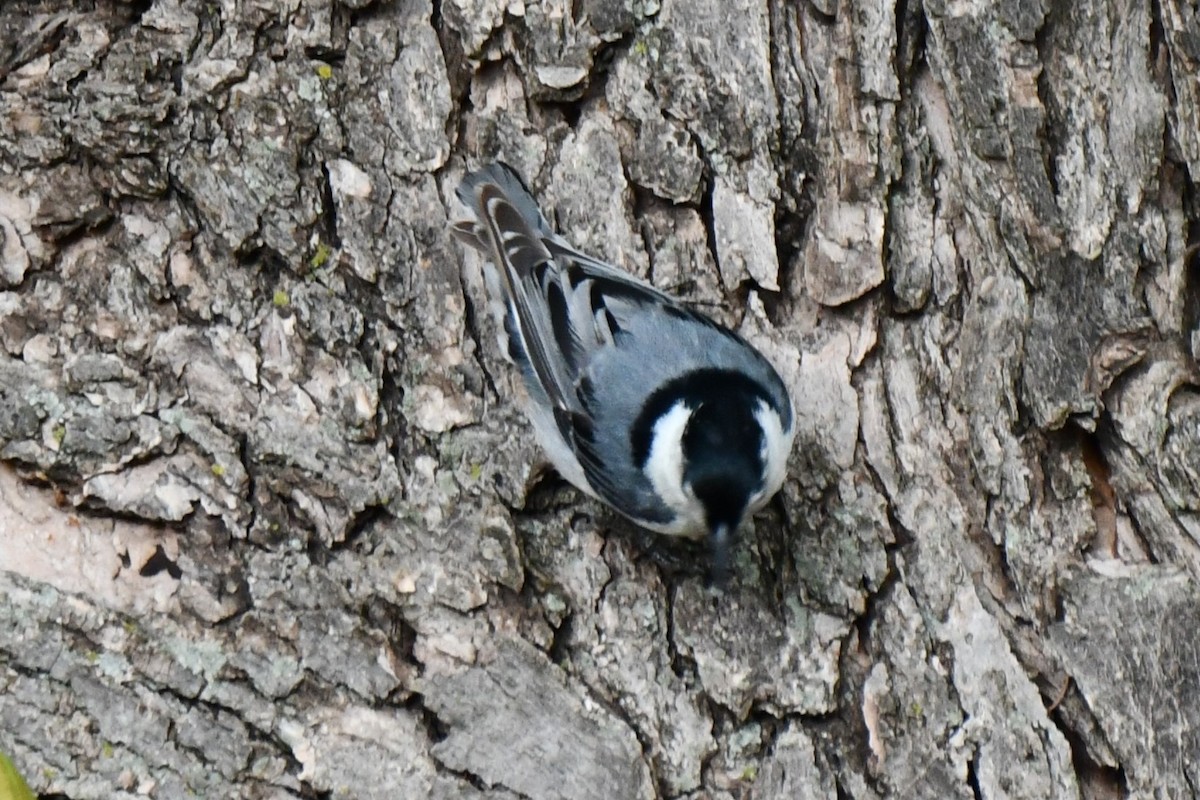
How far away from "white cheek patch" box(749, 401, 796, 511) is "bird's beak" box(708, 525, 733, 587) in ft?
0.20

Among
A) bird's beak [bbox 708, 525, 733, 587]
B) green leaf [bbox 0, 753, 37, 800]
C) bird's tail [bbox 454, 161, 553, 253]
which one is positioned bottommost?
green leaf [bbox 0, 753, 37, 800]

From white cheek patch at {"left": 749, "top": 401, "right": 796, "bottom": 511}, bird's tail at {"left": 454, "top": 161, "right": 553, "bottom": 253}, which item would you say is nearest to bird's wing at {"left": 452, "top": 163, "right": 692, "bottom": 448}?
bird's tail at {"left": 454, "top": 161, "right": 553, "bottom": 253}

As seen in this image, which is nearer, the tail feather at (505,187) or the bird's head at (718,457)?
the bird's head at (718,457)

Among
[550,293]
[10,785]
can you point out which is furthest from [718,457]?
[10,785]

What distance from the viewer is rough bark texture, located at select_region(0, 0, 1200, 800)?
205 centimetres

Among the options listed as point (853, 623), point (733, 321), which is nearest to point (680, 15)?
point (733, 321)

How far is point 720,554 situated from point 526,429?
416 mm

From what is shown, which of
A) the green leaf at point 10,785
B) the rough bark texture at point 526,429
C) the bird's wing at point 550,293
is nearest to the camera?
the green leaf at point 10,785

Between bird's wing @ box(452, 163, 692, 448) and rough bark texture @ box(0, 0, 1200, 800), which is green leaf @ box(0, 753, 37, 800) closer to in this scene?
rough bark texture @ box(0, 0, 1200, 800)

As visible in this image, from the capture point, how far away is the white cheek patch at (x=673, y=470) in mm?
2143

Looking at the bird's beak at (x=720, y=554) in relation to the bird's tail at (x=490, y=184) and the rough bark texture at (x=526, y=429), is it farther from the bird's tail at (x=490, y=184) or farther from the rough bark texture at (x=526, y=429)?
the bird's tail at (x=490, y=184)

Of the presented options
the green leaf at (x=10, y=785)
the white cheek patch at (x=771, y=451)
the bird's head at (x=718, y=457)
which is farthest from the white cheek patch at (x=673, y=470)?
the green leaf at (x=10, y=785)

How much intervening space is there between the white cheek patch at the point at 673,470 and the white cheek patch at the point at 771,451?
0.10 metres

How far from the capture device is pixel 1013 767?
1997 mm
